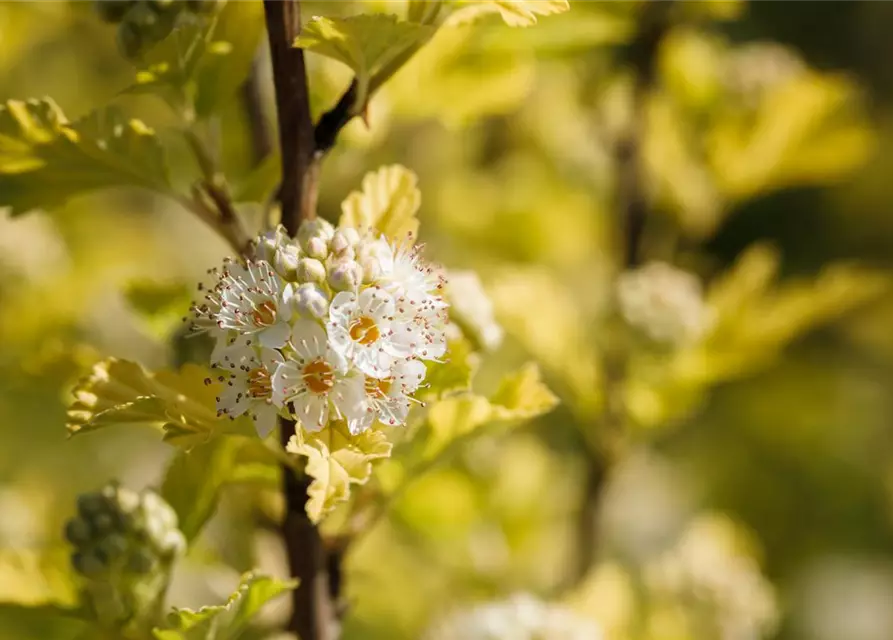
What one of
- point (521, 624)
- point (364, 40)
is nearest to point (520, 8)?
point (364, 40)

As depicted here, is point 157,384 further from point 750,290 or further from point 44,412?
point 44,412

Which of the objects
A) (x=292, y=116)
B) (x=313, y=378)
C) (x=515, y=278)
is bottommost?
(x=515, y=278)

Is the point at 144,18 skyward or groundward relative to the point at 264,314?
skyward

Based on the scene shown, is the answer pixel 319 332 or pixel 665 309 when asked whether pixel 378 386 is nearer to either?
pixel 319 332

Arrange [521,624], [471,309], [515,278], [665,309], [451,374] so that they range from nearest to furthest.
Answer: [451,374]
[471,309]
[521,624]
[665,309]
[515,278]

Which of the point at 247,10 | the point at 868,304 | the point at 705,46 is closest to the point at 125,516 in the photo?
the point at 247,10

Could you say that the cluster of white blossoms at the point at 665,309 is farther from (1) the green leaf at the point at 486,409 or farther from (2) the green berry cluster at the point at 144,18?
(2) the green berry cluster at the point at 144,18
